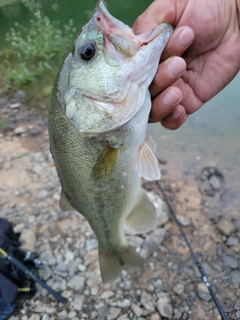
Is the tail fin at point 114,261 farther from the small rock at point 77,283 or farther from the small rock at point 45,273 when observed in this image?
the small rock at point 45,273

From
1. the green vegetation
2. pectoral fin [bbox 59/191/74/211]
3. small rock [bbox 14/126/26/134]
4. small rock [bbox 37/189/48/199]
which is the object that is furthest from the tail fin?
the green vegetation

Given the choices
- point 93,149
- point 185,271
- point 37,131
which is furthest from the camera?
point 37,131

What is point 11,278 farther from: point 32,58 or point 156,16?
point 32,58

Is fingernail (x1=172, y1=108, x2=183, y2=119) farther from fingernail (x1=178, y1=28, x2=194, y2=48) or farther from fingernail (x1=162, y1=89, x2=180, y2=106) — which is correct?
fingernail (x1=178, y1=28, x2=194, y2=48)

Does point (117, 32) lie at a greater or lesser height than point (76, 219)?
greater

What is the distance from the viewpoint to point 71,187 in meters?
1.91

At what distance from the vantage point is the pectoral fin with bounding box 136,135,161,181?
5.98ft

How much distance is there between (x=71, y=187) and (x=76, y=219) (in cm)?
187

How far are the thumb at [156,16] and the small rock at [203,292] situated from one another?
7.60 feet

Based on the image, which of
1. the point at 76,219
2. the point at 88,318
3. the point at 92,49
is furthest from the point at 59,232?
the point at 92,49

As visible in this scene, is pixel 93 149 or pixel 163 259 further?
pixel 163 259

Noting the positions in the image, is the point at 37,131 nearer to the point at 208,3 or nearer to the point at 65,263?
the point at 65,263

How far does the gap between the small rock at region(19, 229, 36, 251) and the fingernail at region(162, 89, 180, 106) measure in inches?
90.5

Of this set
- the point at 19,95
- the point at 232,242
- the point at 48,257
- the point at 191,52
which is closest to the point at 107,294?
the point at 48,257
